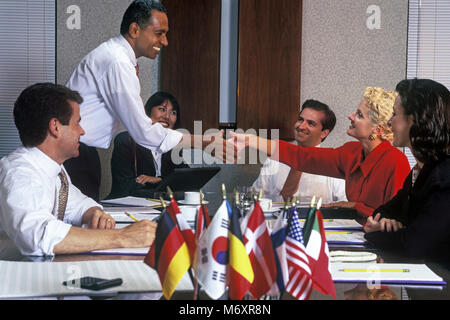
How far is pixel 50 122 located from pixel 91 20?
7.19ft

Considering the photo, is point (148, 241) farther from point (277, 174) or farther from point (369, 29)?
point (369, 29)

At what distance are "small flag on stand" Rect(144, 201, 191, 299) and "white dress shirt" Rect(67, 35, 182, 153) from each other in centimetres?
179

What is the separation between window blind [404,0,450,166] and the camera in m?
3.84

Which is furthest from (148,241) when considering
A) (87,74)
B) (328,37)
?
(328,37)

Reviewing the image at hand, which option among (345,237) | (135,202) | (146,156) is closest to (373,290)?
(345,237)

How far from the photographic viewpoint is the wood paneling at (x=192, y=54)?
3623mm

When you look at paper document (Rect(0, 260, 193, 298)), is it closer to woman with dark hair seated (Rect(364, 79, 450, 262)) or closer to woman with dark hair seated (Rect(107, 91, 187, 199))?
woman with dark hair seated (Rect(364, 79, 450, 262))

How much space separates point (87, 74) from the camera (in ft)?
8.58

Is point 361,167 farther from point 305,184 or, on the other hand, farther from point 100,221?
point 100,221

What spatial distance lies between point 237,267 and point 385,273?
1.48ft

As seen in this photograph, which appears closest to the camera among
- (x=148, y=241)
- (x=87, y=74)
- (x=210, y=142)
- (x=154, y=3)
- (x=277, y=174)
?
(x=148, y=241)

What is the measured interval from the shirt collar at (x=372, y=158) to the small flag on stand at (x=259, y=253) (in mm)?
1524

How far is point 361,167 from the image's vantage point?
7.62 feet

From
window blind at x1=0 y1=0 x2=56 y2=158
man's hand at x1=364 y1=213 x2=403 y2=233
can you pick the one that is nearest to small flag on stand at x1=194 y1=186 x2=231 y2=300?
man's hand at x1=364 y1=213 x2=403 y2=233
